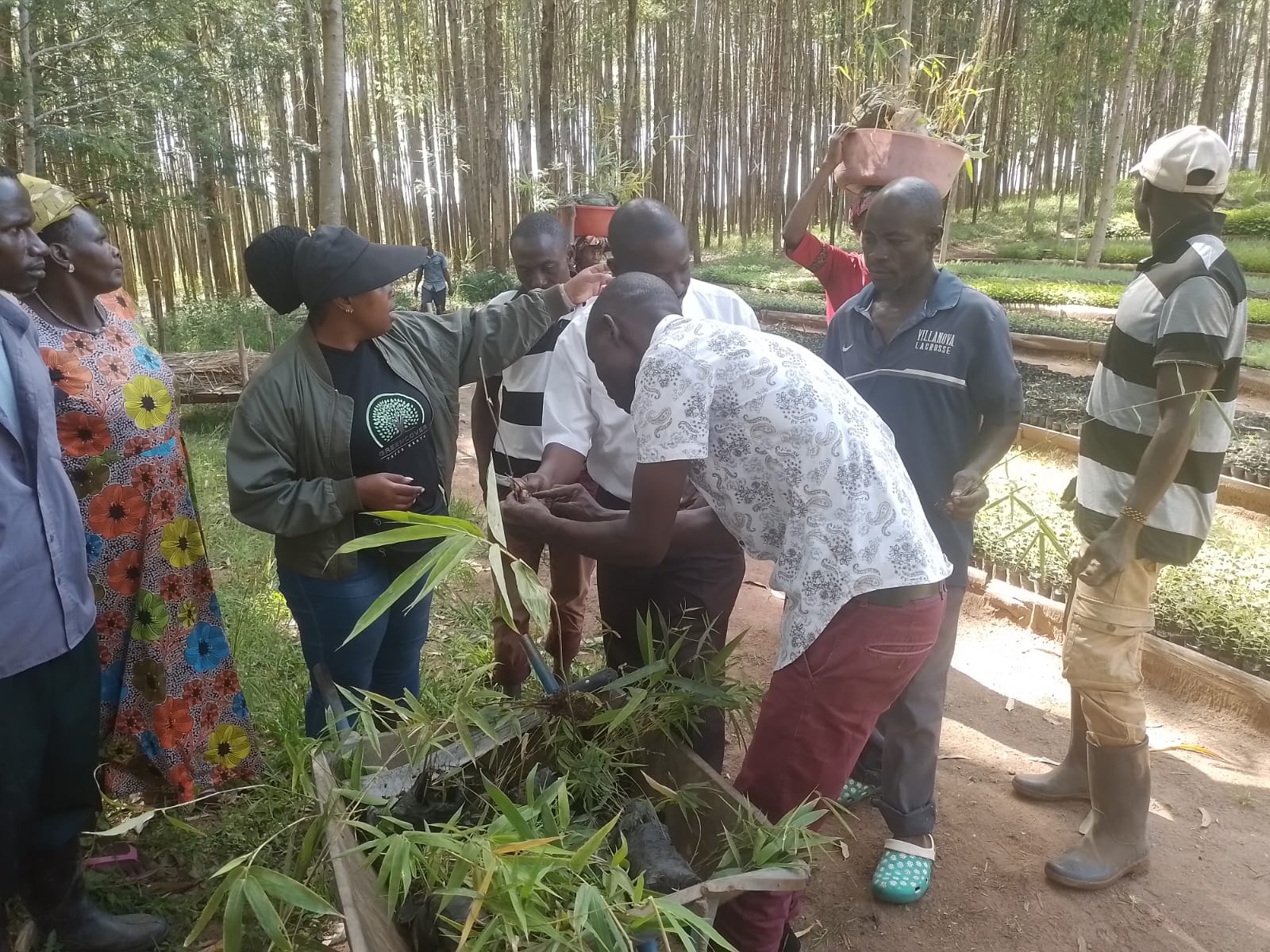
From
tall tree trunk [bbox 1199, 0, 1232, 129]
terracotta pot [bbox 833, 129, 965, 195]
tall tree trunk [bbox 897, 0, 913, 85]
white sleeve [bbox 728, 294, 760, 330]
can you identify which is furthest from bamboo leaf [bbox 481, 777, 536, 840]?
tall tree trunk [bbox 1199, 0, 1232, 129]

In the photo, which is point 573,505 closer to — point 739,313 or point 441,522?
point 441,522

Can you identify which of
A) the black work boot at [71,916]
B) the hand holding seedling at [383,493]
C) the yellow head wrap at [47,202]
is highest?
the yellow head wrap at [47,202]

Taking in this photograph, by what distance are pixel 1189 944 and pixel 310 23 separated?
12.2 metres

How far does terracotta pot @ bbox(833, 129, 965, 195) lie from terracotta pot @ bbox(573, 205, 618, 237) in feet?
2.89

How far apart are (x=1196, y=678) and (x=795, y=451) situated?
267 centimetres

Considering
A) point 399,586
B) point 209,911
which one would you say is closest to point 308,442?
point 399,586

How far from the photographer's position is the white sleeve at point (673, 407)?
1665 millimetres

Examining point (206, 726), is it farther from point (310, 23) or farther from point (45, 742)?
point (310, 23)

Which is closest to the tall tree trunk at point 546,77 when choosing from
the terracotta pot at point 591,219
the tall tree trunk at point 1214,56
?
the terracotta pot at point 591,219

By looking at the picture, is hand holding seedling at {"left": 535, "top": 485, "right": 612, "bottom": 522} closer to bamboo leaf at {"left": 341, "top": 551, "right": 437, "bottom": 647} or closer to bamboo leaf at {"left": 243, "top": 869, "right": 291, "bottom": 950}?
bamboo leaf at {"left": 341, "top": 551, "right": 437, "bottom": 647}

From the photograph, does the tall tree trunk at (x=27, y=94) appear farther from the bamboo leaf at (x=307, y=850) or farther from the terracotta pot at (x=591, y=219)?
the bamboo leaf at (x=307, y=850)

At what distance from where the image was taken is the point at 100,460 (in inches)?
86.6

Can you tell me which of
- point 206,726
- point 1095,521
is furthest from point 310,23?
point 1095,521

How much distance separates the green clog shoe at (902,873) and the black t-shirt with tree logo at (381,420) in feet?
5.50
